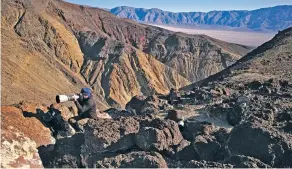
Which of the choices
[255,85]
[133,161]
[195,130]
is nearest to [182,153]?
[133,161]

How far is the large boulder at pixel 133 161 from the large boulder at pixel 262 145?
156 cm

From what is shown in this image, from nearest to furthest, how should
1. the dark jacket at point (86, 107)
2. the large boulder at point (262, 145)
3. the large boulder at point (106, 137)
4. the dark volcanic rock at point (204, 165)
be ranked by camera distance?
the dark volcanic rock at point (204, 165) → the large boulder at point (262, 145) → the large boulder at point (106, 137) → the dark jacket at point (86, 107)

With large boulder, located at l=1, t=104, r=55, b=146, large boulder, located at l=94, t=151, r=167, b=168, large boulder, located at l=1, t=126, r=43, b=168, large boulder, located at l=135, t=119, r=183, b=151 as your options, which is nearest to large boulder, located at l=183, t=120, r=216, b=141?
large boulder, located at l=135, t=119, r=183, b=151

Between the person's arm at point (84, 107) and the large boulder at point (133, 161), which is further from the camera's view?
the person's arm at point (84, 107)

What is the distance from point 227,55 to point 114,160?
215 feet

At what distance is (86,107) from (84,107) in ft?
0.19

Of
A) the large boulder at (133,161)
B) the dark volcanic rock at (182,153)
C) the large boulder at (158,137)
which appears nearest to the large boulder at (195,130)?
the large boulder at (158,137)

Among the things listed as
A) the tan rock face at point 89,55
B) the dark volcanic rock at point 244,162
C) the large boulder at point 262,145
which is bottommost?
the tan rock face at point 89,55

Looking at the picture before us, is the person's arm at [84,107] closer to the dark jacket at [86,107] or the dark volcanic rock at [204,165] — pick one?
the dark jacket at [86,107]

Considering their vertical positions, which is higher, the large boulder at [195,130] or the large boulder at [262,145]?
the large boulder at [262,145]

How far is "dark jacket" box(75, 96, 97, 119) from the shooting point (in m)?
10.1

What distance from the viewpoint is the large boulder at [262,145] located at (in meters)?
7.38

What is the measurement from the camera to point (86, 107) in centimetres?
1024

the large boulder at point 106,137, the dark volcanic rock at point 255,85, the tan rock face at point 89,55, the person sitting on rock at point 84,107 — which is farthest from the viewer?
the tan rock face at point 89,55
